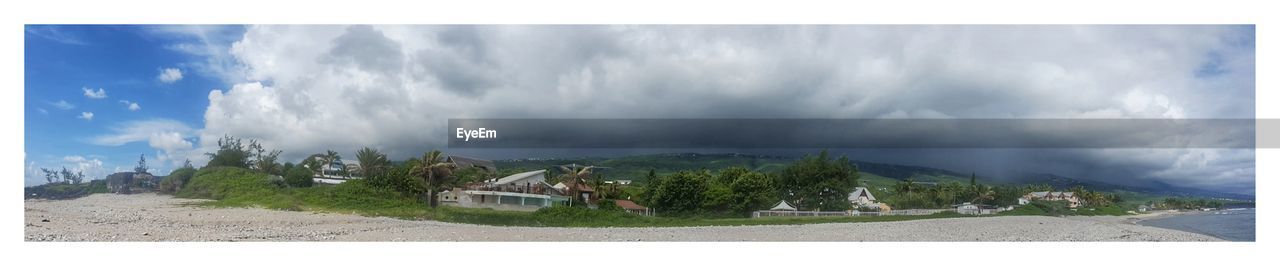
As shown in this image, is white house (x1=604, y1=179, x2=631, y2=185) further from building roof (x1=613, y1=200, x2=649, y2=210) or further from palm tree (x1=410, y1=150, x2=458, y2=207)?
palm tree (x1=410, y1=150, x2=458, y2=207)

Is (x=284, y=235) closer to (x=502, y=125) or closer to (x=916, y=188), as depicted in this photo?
(x=502, y=125)

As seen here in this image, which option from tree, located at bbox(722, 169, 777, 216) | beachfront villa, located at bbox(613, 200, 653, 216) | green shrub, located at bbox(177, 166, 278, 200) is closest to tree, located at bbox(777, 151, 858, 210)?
tree, located at bbox(722, 169, 777, 216)

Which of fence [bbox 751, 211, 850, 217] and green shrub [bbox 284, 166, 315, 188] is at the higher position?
green shrub [bbox 284, 166, 315, 188]

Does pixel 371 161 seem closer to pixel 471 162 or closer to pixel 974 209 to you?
pixel 471 162

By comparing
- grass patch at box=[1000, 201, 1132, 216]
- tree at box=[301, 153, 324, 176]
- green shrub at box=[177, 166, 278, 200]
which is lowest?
grass patch at box=[1000, 201, 1132, 216]

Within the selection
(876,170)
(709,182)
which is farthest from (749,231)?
(876,170)

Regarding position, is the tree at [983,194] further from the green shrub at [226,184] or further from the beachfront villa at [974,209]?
the green shrub at [226,184]
